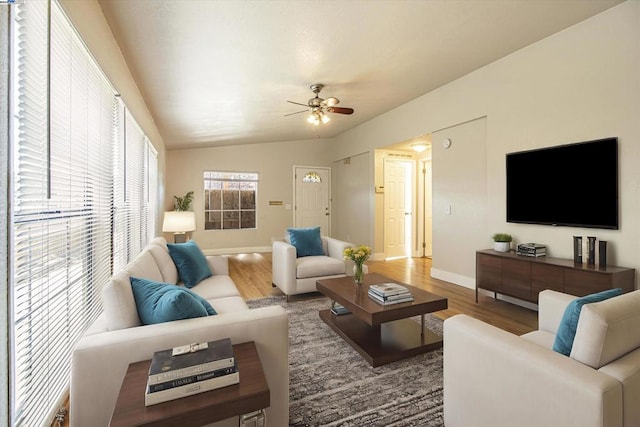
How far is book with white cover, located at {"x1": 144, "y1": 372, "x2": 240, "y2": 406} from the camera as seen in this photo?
953 mm

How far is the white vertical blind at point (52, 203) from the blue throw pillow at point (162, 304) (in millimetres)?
342

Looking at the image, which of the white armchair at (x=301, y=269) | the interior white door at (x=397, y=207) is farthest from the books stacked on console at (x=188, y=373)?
the interior white door at (x=397, y=207)

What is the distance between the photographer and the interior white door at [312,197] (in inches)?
302

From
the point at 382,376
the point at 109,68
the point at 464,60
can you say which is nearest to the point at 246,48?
the point at 109,68

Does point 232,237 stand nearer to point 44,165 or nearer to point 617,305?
point 44,165

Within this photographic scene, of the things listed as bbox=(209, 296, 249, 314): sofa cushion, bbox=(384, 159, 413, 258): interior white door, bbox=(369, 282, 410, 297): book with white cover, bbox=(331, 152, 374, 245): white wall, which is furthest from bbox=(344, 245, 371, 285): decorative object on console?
bbox=(384, 159, 413, 258): interior white door

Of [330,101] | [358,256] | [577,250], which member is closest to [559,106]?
[577,250]

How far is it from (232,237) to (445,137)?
17.0 feet

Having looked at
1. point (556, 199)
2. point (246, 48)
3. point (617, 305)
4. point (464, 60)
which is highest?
point (464, 60)

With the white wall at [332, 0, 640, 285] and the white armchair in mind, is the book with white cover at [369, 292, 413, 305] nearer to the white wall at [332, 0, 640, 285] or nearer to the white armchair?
the white armchair

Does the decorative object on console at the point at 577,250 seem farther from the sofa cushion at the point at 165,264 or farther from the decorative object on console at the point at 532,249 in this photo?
the sofa cushion at the point at 165,264

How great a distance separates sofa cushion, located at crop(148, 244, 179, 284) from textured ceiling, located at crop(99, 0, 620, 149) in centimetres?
169

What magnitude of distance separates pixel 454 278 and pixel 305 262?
7.33 ft

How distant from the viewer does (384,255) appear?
6305mm
